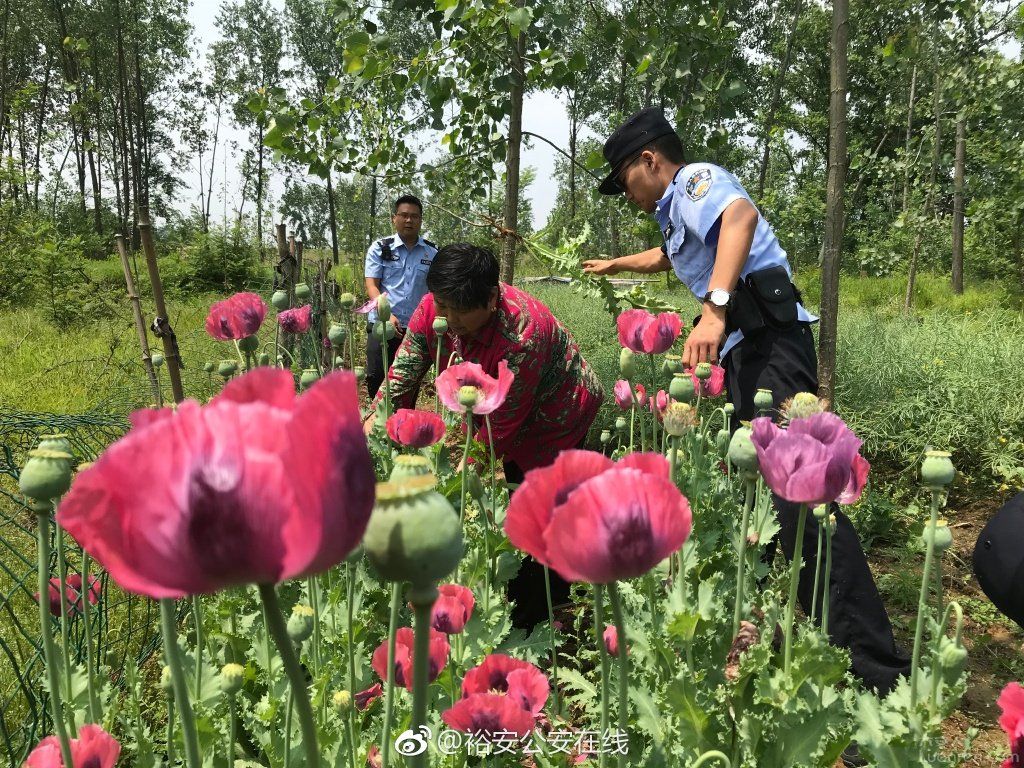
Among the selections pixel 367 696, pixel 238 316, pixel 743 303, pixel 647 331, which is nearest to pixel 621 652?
pixel 367 696

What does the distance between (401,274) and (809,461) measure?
412cm

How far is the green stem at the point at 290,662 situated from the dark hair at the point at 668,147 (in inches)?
84.9

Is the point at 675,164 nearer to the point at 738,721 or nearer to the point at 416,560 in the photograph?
the point at 738,721

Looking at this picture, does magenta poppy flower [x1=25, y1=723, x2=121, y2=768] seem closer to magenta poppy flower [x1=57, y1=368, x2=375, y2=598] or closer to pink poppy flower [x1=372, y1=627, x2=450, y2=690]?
pink poppy flower [x1=372, y1=627, x2=450, y2=690]

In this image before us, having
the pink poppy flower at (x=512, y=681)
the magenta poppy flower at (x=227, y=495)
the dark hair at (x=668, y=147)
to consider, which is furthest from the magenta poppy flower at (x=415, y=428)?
the dark hair at (x=668, y=147)

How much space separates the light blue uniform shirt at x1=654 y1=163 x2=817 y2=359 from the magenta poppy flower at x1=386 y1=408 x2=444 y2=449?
1031 millimetres

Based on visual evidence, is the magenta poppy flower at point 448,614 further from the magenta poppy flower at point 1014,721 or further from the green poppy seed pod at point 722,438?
the green poppy seed pod at point 722,438

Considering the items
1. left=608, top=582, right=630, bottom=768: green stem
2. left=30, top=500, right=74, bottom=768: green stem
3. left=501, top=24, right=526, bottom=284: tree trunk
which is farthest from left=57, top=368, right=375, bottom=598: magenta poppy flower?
left=501, top=24, right=526, bottom=284: tree trunk

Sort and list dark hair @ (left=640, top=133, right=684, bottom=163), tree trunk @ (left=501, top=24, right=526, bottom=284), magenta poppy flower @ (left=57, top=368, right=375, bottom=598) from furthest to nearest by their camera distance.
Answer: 1. tree trunk @ (left=501, top=24, right=526, bottom=284)
2. dark hair @ (left=640, top=133, right=684, bottom=163)
3. magenta poppy flower @ (left=57, top=368, right=375, bottom=598)

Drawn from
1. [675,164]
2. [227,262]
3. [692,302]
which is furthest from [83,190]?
[675,164]

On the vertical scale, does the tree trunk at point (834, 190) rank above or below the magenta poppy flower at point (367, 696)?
above

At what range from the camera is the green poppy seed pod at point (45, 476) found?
0.68 metres

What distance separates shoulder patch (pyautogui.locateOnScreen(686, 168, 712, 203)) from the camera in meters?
2.02

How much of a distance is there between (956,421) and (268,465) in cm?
413
